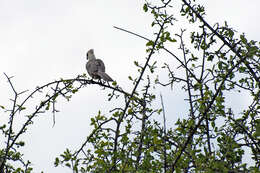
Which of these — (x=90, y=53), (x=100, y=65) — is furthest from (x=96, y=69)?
(x=90, y=53)

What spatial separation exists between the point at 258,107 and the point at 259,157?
66cm

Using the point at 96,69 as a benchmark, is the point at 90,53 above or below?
above

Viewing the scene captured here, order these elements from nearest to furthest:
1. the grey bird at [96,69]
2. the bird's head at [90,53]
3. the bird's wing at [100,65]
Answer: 1. the grey bird at [96,69]
2. the bird's wing at [100,65]
3. the bird's head at [90,53]

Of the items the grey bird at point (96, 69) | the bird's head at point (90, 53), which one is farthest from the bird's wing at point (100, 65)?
the bird's head at point (90, 53)

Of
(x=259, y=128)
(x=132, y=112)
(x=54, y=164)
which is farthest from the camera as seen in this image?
(x=132, y=112)

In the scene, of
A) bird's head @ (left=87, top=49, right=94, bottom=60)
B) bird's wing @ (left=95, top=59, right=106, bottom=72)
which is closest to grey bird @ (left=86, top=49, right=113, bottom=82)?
bird's wing @ (left=95, top=59, right=106, bottom=72)

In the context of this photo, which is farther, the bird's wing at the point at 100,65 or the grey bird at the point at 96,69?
the bird's wing at the point at 100,65

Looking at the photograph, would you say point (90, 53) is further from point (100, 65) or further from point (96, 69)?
point (96, 69)

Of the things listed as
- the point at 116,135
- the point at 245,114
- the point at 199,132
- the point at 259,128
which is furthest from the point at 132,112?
the point at 259,128

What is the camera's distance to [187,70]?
15.9ft

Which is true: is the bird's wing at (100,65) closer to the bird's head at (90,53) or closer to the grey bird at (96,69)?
the grey bird at (96,69)

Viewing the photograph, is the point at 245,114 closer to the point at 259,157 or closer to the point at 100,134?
the point at 259,157

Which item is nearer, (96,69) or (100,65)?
(96,69)

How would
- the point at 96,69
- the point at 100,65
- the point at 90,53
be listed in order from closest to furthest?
1. the point at 96,69
2. the point at 100,65
3. the point at 90,53
